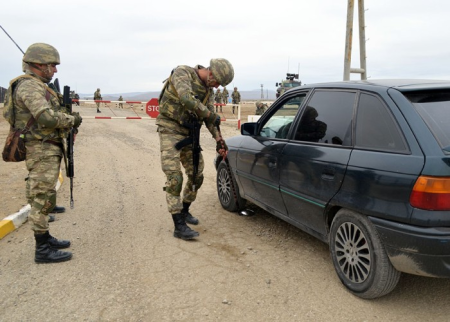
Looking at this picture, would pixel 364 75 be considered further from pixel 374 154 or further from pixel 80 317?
pixel 80 317

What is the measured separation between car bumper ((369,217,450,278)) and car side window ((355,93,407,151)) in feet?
1.74

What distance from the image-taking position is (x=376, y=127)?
9.11 feet

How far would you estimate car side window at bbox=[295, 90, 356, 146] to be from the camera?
3039 mm

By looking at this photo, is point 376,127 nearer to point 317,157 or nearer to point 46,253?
point 317,157

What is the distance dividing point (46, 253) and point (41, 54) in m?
1.88

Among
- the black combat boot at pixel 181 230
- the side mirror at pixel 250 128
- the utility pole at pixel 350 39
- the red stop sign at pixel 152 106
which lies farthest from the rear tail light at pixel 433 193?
the red stop sign at pixel 152 106

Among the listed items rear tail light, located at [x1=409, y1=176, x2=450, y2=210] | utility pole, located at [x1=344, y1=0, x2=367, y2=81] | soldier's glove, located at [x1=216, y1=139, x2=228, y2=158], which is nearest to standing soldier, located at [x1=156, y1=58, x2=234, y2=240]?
soldier's glove, located at [x1=216, y1=139, x2=228, y2=158]

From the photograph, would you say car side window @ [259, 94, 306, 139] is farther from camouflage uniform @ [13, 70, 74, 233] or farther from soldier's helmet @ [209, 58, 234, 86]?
camouflage uniform @ [13, 70, 74, 233]

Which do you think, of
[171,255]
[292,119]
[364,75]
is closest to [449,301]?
[292,119]

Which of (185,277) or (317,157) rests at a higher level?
(317,157)

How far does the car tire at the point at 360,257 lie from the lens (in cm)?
267

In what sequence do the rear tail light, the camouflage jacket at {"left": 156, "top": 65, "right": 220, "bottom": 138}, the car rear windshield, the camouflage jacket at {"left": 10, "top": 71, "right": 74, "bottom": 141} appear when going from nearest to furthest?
the rear tail light < the car rear windshield < the camouflage jacket at {"left": 10, "top": 71, "right": 74, "bottom": 141} < the camouflage jacket at {"left": 156, "top": 65, "right": 220, "bottom": 138}

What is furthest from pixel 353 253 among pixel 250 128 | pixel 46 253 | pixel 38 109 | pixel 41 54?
pixel 41 54

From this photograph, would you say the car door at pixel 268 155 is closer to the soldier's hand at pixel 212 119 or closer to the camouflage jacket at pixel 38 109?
the soldier's hand at pixel 212 119
